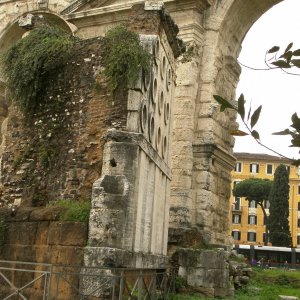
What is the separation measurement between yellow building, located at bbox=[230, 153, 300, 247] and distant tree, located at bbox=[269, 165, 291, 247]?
11445 millimetres

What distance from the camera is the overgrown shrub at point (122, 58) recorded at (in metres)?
8.10

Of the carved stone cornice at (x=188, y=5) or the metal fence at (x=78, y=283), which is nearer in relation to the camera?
the metal fence at (x=78, y=283)

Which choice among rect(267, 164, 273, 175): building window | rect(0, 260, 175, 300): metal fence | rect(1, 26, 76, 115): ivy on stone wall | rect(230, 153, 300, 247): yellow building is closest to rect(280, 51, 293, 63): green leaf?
rect(0, 260, 175, 300): metal fence

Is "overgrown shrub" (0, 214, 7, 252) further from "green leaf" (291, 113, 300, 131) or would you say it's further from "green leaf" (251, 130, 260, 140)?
"green leaf" (291, 113, 300, 131)

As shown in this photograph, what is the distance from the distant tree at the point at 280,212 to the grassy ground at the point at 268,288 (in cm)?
3045

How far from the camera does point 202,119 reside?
1345 cm

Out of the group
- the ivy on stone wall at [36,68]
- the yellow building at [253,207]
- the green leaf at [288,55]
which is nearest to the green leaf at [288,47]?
the green leaf at [288,55]

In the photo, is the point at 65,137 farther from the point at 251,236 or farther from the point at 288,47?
the point at 251,236

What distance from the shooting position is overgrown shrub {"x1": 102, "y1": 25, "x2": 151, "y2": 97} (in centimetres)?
810

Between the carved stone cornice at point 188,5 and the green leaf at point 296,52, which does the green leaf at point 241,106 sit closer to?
the green leaf at point 296,52

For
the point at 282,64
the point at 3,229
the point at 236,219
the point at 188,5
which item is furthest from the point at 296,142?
the point at 236,219

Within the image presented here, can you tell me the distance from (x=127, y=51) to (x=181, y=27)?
19.9ft

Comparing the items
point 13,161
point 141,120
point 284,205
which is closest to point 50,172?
point 13,161

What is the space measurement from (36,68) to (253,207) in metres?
56.4
